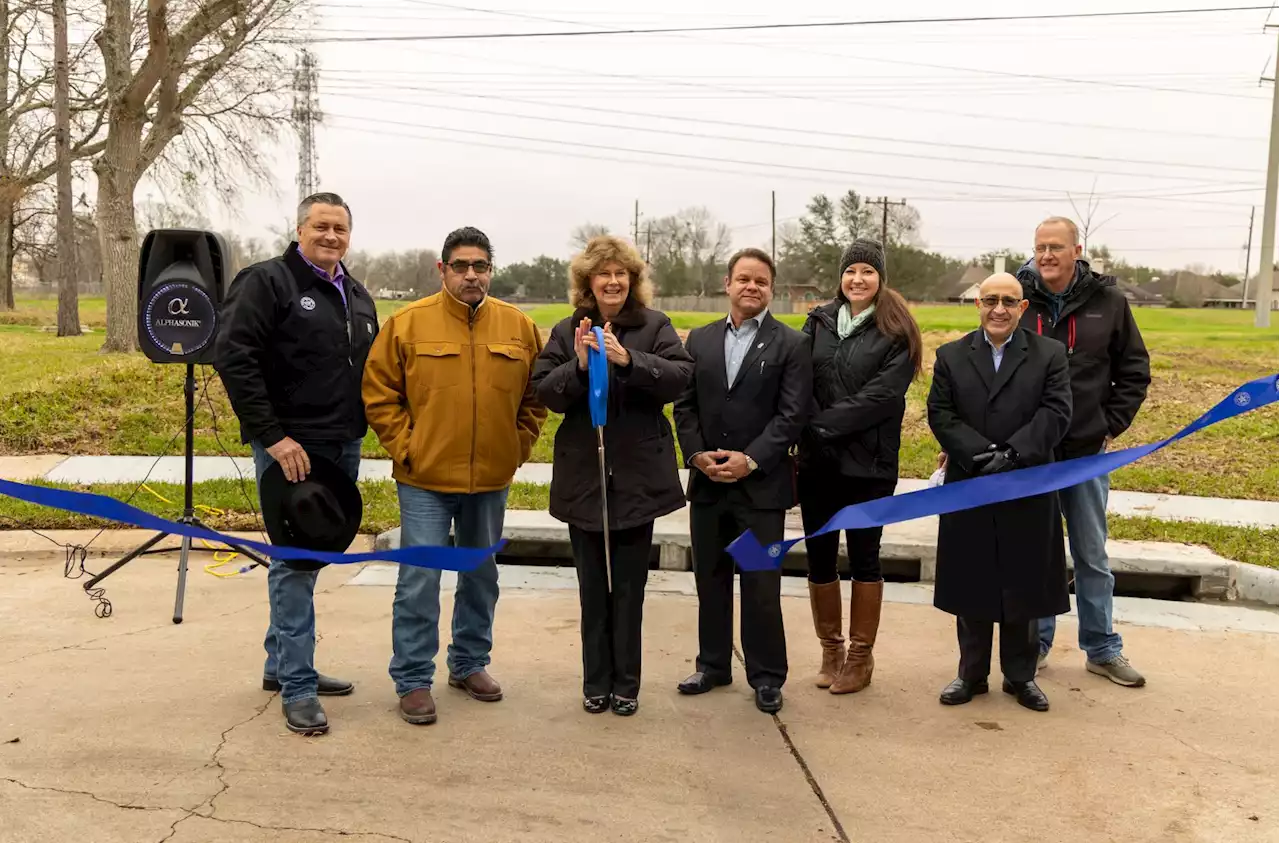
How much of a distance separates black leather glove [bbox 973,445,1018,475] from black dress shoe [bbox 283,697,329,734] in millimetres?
3010

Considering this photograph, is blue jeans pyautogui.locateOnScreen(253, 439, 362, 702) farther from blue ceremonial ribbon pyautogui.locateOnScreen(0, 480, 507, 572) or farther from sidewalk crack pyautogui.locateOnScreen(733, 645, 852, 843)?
sidewalk crack pyautogui.locateOnScreen(733, 645, 852, 843)

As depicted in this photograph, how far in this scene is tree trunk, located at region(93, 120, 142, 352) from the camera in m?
16.7

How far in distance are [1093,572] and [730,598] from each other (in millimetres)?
1821

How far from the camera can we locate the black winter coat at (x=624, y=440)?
4387 mm

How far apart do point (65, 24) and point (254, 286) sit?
754 inches

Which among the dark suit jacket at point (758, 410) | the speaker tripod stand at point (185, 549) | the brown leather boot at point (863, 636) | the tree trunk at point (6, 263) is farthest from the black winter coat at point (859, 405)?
the tree trunk at point (6, 263)

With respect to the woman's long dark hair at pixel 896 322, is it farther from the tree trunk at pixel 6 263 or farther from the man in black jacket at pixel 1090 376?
the tree trunk at pixel 6 263

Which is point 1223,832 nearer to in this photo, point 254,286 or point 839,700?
point 839,700

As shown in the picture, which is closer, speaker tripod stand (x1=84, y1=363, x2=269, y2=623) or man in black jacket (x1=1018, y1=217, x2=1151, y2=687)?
man in black jacket (x1=1018, y1=217, x2=1151, y2=687)

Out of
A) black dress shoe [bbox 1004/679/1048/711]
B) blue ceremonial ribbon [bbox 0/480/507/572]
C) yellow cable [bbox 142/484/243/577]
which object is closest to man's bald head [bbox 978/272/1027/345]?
black dress shoe [bbox 1004/679/1048/711]

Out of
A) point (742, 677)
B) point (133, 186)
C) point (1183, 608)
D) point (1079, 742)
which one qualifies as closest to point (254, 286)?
point (742, 677)

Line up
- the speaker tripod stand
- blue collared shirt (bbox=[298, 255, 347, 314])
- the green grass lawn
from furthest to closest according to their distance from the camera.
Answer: the green grass lawn → the speaker tripod stand → blue collared shirt (bbox=[298, 255, 347, 314])

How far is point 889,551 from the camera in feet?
22.7

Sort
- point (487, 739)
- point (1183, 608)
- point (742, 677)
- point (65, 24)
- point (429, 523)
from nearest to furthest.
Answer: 1. point (487, 739)
2. point (429, 523)
3. point (742, 677)
4. point (1183, 608)
5. point (65, 24)
